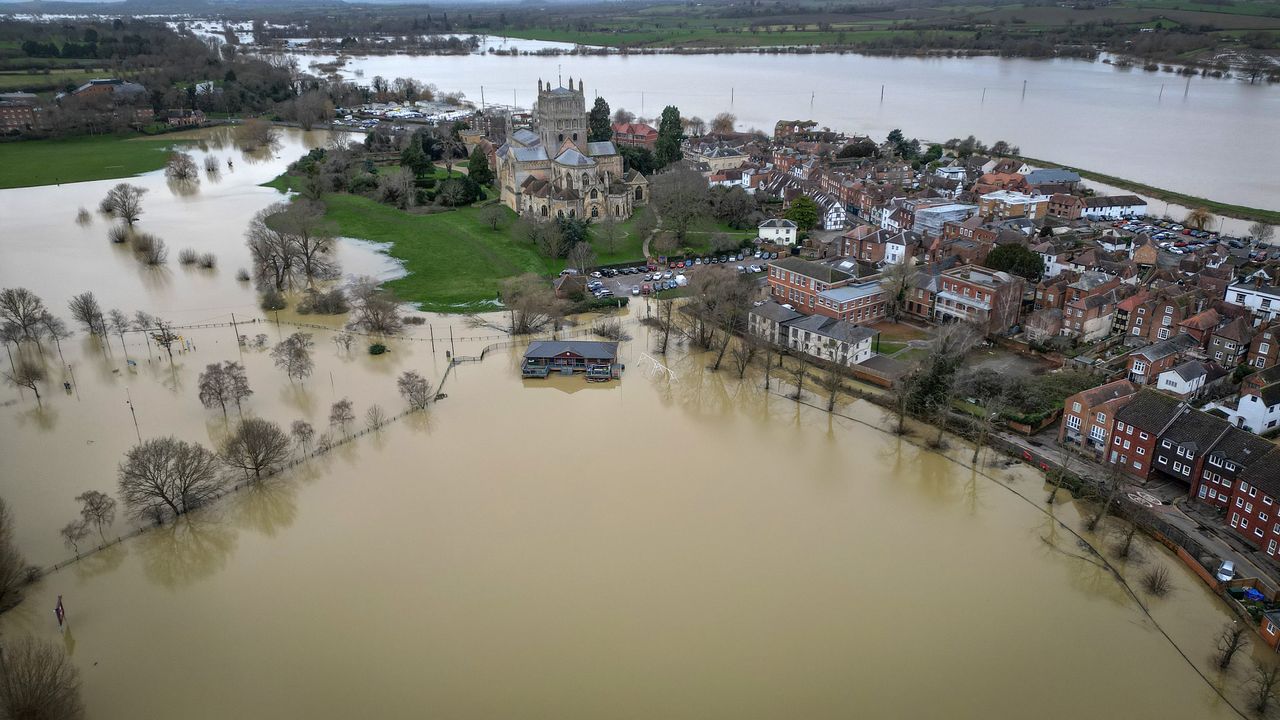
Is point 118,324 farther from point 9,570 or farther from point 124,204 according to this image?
point 124,204

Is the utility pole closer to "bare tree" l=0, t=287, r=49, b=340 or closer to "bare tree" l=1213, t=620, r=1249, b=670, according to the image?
"bare tree" l=0, t=287, r=49, b=340

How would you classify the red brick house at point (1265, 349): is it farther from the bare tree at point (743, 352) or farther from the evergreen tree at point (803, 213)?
the evergreen tree at point (803, 213)

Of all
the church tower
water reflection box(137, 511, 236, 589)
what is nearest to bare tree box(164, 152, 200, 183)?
the church tower

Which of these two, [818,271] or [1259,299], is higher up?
[818,271]

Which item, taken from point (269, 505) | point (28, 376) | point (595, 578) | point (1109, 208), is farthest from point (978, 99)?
point (28, 376)

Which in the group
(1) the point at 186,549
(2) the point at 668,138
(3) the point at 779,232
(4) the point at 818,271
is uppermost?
(2) the point at 668,138

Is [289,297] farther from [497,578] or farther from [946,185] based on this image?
[946,185]
